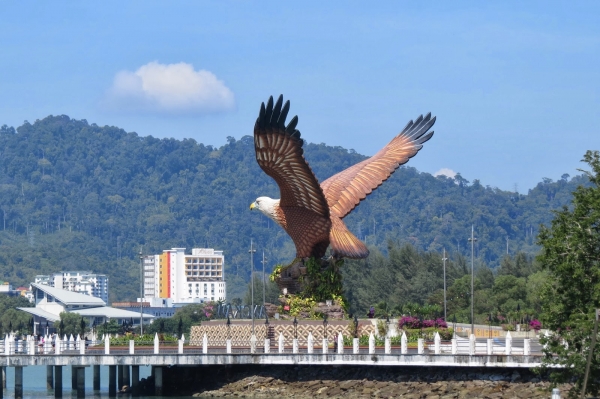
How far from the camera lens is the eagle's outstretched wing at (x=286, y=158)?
163ft

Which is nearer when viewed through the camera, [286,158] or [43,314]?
[286,158]

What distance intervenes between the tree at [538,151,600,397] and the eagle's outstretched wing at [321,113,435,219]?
19978mm

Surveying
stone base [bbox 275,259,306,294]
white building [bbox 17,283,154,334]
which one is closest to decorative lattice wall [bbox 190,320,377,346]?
stone base [bbox 275,259,306,294]

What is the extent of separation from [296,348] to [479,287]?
5714 cm

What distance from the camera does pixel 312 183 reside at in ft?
171

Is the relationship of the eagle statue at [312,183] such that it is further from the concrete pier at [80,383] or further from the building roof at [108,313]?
the building roof at [108,313]

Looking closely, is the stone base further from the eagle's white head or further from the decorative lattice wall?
the decorative lattice wall

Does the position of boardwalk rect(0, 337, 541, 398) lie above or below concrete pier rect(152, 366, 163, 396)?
above

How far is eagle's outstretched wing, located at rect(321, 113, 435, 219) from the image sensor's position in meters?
56.5

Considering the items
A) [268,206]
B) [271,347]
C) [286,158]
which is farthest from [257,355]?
[268,206]

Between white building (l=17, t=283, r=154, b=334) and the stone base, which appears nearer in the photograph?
the stone base

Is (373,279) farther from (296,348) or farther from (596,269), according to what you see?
(596,269)

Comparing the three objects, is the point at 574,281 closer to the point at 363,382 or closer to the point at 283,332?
the point at 363,382

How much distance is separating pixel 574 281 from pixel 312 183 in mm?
18318
